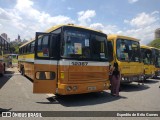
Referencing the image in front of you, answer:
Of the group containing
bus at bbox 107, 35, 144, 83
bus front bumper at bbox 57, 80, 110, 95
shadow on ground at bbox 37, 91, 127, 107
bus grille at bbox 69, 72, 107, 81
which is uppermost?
bus at bbox 107, 35, 144, 83

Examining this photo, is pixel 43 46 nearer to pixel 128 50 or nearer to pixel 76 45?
pixel 76 45

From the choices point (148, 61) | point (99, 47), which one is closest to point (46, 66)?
point (99, 47)

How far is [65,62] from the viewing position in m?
8.62

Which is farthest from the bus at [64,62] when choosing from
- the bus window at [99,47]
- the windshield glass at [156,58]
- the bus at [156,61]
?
the windshield glass at [156,58]

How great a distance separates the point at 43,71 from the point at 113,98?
3.34 m

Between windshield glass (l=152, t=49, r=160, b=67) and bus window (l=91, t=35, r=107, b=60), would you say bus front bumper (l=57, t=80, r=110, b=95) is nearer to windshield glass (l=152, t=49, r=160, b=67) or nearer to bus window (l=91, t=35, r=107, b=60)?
bus window (l=91, t=35, r=107, b=60)

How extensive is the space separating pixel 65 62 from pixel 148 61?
11184 mm

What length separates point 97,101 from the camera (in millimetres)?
9266

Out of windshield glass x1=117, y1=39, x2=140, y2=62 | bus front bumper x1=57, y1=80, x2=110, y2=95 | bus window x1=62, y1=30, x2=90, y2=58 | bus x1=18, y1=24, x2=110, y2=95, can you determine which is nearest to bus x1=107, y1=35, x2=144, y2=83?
windshield glass x1=117, y1=39, x2=140, y2=62

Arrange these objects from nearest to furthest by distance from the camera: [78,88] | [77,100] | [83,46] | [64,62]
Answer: [64,62] → [78,88] → [83,46] → [77,100]

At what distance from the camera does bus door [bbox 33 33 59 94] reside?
8789mm

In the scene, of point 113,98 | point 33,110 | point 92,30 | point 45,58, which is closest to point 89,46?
point 92,30

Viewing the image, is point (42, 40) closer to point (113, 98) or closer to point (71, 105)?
point (71, 105)

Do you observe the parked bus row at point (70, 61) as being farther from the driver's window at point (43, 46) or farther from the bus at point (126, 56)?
the bus at point (126, 56)
